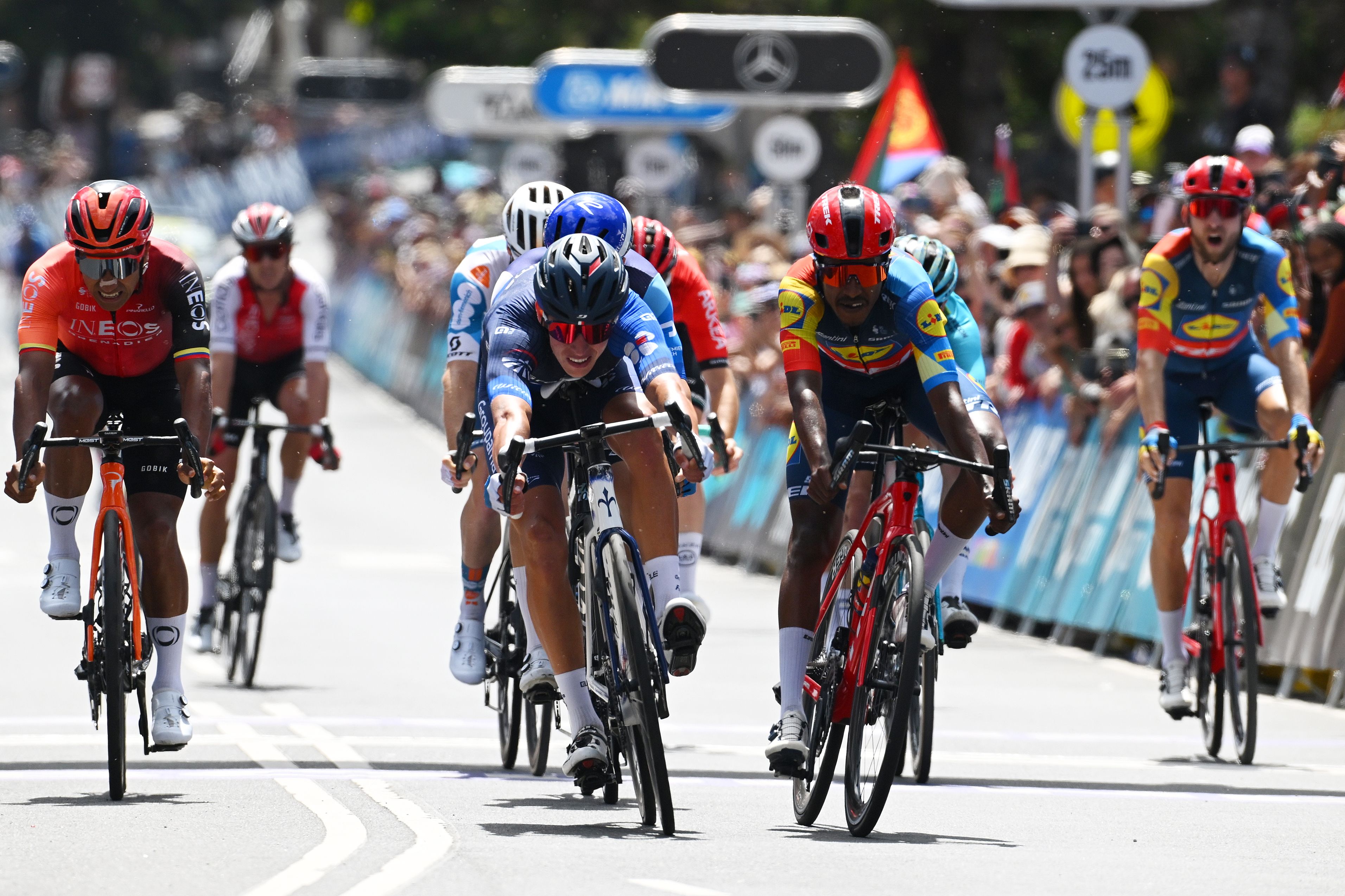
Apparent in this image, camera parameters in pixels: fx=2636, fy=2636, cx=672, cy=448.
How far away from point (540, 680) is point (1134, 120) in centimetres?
1362

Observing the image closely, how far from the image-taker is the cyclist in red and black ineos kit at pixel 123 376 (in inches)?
362

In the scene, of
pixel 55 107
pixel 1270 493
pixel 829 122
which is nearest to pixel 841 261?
pixel 1270 493

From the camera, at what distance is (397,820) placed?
8.44 m

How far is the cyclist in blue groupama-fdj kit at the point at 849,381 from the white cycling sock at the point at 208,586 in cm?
518

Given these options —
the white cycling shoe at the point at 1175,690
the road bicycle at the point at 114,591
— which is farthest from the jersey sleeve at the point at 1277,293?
the road bicycle at the point at 114,591

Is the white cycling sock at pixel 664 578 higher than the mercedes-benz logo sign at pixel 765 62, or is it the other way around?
the mercedes-benz logo sign at pixel 765 62

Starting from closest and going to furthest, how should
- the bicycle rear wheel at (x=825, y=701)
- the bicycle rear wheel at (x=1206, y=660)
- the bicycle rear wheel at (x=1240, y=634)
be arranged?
the bicycle rear wheel at (x=825, y=701) < the bicycle rear wheel at (x=1240, y=634) < the bicycle rear wheel at (x=1206, y=660)

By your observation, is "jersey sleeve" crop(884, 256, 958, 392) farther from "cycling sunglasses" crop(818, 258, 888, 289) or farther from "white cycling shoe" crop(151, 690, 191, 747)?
"white cycling shoe" crop(151, 690, 191, 747)

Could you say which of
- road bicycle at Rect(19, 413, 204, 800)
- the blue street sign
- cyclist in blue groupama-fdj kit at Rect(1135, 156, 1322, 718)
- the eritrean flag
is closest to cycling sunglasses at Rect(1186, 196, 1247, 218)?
cyclist in blue groupama-fdj kit at Rect(1135, 156, 1322, 718)

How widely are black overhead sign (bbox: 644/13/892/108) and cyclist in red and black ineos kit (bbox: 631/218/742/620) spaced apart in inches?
393

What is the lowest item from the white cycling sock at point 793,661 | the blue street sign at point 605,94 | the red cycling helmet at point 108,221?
the white cycling sock at point 793,661

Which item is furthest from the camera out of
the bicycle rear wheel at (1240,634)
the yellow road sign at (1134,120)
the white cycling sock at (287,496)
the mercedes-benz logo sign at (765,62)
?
the yellow road sign at (1134,120)

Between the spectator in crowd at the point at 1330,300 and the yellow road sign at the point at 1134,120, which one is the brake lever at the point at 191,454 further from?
the yellow road sign at the point at 1134,120

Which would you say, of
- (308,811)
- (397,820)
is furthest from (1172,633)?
(308,811)
